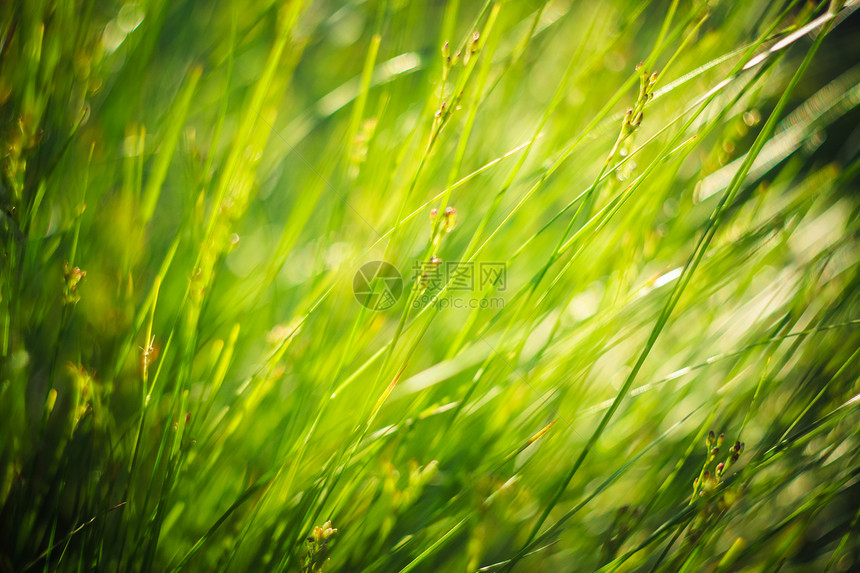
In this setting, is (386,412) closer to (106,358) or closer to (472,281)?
(472,281)

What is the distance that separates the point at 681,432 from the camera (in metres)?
0.72

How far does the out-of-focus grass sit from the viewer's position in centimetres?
44

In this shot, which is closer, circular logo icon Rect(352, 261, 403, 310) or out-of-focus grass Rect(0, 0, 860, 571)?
out-of-focus grass Rect(0, 0, 860, 571)

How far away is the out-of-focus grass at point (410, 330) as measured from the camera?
1.45 ft

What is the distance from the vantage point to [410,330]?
53cm

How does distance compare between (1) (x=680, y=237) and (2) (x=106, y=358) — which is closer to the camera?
(2) (x=106, y=358)

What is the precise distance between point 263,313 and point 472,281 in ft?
1.12

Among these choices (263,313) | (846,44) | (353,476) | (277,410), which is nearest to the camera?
(353,476)

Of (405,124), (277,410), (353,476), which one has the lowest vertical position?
(353,476)

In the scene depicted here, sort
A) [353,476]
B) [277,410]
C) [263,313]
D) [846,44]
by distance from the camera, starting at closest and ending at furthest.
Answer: [353,476]
[277,410]
[263,313]
[846,44]

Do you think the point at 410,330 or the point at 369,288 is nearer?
the point at 410,330

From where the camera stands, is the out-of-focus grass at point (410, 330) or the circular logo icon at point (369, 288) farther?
the circular logo icon at point (369, 288)

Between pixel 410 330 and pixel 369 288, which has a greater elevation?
pixel 369 288

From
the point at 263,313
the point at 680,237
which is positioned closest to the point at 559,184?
the point at 680,237
